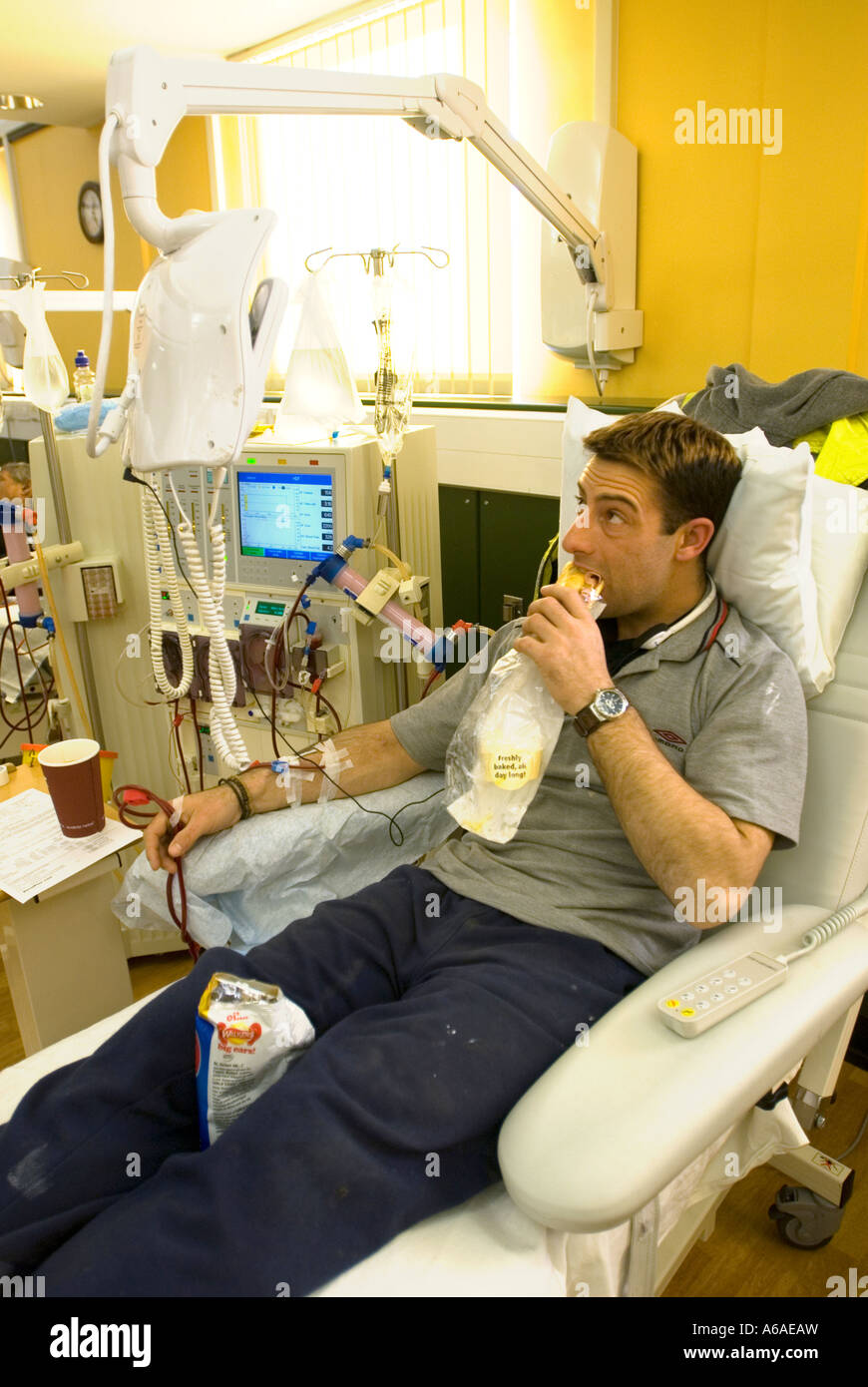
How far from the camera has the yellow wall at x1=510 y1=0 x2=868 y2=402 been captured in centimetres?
200

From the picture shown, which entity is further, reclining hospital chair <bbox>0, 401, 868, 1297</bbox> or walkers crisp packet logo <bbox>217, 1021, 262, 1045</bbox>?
walkers crisp packet logo <bbox>217, 1021, 262, 1045</bbox>

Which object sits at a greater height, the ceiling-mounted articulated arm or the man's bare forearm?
the ceiling-mounted articulated arm

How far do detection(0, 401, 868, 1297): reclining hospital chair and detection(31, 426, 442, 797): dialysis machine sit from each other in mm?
422

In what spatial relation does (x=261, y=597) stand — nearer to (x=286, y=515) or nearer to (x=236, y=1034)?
(x=286, y=515)

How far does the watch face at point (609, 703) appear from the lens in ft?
4.26

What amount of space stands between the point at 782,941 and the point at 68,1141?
942 millimetres

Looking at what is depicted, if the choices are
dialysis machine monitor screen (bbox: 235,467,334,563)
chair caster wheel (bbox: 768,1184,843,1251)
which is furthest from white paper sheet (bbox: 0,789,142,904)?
chair caster wheel (bbox: 768,1184,843,1251)

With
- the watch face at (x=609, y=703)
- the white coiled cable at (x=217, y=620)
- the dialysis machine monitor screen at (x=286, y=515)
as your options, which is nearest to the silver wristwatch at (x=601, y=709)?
the watch face at (x=609, y=703)

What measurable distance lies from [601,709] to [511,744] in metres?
0.14

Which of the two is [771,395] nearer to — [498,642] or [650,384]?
[498,642]

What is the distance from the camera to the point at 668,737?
141 cm

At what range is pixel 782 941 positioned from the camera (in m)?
1.25

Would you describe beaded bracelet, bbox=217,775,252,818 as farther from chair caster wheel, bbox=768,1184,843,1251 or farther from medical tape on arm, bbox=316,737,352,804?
chair caster wheel, bbox=768,1184,843,1251
